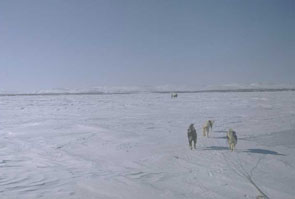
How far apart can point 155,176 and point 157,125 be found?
329 inches

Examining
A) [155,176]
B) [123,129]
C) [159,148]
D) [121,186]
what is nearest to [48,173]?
[121,186]

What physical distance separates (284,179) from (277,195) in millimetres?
1056

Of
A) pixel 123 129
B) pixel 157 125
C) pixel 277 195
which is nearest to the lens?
pixel 277 195

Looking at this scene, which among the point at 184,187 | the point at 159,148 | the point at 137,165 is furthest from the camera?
the point at 159,148

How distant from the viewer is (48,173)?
6.52 metres

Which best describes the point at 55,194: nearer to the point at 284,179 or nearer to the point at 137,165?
the point at 137,165

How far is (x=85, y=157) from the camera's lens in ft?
26.6

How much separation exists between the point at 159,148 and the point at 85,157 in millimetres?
2484

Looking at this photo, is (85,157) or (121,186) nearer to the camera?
(121,186)

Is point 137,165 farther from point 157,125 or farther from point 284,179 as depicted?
point 157,125

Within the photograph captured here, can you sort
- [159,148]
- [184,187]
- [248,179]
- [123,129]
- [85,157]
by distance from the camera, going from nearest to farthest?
[184,187], [248,179], [85,157], [159,148], [123,129]

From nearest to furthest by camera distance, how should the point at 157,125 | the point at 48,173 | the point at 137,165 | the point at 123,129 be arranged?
the point at 48,173, the point at 137,165, the point at 123,129, the point at 157,125

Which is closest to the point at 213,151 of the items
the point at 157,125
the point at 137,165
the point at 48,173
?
the point at 137,165

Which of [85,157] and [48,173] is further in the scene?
[85,157]
